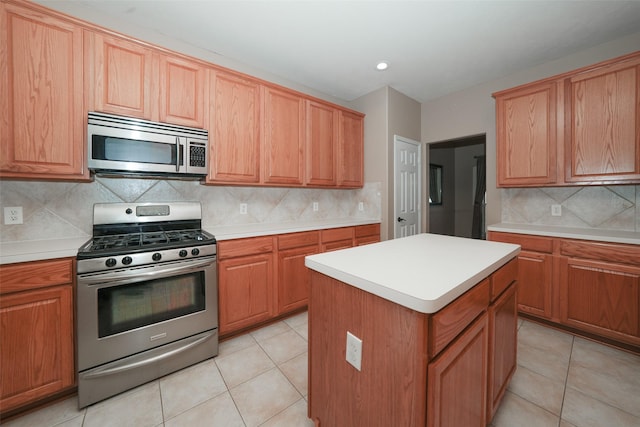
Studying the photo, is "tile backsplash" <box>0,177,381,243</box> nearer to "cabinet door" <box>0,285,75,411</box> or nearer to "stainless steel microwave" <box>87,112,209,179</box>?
"stainless steel microwave" <box>87,112,209,179</box>

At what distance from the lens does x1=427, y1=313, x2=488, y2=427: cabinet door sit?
79 cm

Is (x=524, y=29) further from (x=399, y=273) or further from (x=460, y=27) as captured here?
(x=399, y=273)

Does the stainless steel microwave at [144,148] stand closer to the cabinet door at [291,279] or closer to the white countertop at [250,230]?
the white countertop at [250,230]

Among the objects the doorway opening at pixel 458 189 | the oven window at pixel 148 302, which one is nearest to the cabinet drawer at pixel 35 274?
the oven window at pixel 148 302

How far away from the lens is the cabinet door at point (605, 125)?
2090 millimetres

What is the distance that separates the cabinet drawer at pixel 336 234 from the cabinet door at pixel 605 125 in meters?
2.22

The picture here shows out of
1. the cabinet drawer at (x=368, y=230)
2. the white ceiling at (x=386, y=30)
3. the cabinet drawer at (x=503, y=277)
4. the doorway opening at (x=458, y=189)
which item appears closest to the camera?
the cabinet drawer at (x=503, y=277)

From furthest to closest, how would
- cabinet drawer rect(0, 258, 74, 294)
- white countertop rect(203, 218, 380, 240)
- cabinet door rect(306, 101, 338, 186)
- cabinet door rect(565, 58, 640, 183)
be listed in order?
cabinet door rect(306, 101, 338, 186)
white countertop rect(203, 218, 380, 240)
cabinet door rect(565, 58, 640, 183)
cabinet drawer rect(0, 258, 74, 294)

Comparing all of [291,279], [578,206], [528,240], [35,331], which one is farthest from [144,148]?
[578,206]

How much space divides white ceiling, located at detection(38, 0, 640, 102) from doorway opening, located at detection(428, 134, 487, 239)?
9.19 feet

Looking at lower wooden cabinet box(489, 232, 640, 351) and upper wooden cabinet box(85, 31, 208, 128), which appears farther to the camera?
lower wooden cabinet box(489, 232, 640, 351)

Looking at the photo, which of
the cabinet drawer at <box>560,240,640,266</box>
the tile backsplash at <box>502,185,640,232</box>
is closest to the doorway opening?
the tile backsplash at <box>502,185,640,232</box>

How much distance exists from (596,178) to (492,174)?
3.30 ft

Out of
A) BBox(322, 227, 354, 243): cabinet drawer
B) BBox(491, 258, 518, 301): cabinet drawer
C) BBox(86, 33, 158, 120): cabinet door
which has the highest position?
BBox(86, 33, 158, 120): cabinet door
